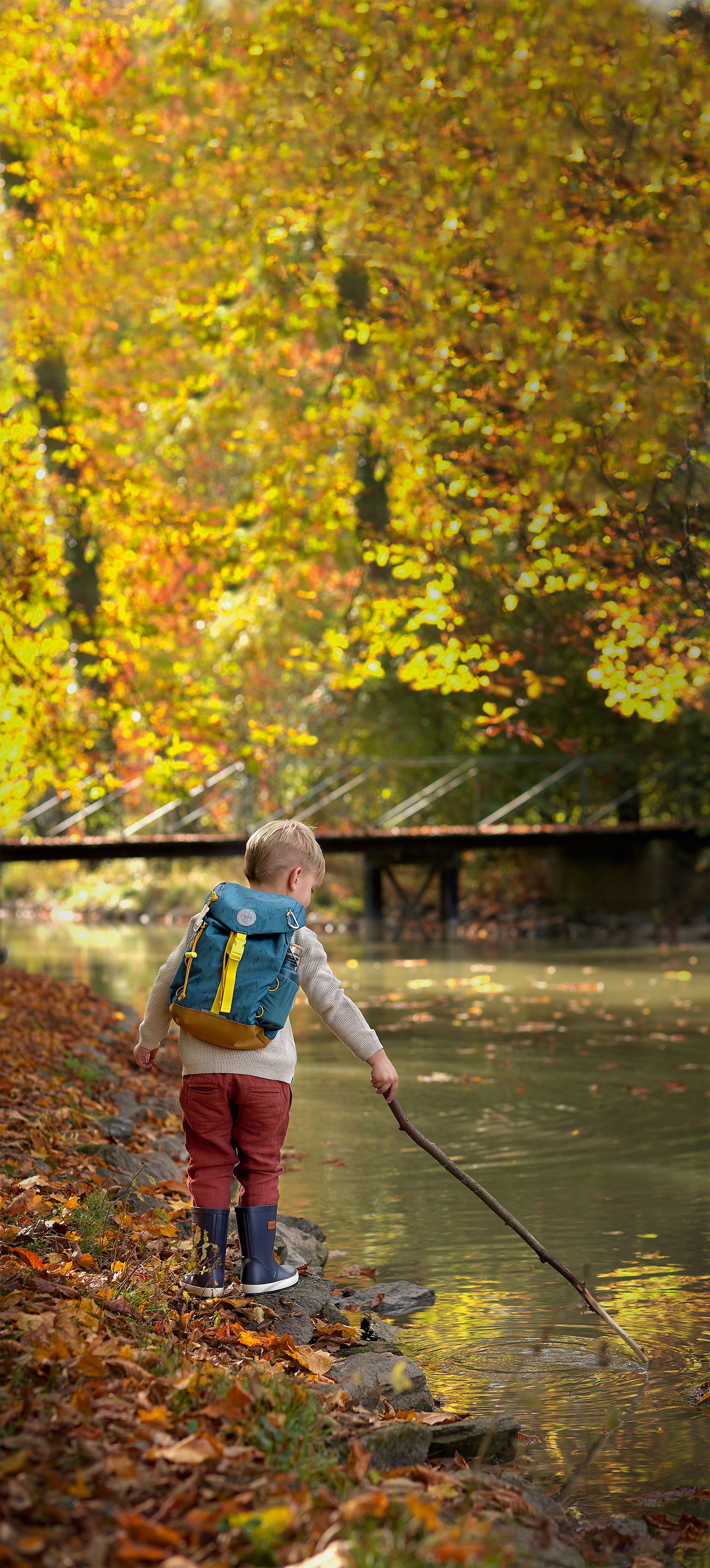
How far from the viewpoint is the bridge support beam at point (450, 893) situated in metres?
24.1

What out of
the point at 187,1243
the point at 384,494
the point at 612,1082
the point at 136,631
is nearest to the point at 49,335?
the point at 136,631

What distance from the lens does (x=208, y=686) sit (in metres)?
15.9

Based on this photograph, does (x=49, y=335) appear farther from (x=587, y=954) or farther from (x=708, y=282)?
(x=587, y=954)

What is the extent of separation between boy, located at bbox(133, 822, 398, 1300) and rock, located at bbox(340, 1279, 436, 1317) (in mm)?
627

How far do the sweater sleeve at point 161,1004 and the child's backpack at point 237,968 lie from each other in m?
0.05

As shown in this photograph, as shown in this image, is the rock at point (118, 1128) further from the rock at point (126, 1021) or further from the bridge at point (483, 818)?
the bridge at point (483, 818)

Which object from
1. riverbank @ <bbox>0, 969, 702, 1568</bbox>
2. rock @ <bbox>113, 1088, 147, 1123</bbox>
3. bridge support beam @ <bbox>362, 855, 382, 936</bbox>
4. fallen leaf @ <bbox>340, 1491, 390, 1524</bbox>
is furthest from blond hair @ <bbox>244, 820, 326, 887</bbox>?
bridge support beam @ <bbox>362, 855, 382, 936</bbox>

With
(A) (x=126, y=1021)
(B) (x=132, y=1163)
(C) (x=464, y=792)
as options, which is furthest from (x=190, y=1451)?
(C) (x=464, y=792)

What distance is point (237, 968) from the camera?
4.45 m

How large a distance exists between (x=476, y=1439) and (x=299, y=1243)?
200cm

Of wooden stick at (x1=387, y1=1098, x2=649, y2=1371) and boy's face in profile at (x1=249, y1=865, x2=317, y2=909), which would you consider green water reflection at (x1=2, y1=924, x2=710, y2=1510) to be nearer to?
wooden stick at (x1=387, y1=1098, x2=649, y2=1371)

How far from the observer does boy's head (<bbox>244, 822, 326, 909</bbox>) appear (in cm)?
462

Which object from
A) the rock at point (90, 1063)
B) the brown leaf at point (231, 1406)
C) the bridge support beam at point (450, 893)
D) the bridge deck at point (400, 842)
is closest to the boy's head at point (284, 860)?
the brown leaf at point (231, 1406)

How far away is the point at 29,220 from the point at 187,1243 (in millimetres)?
13339
